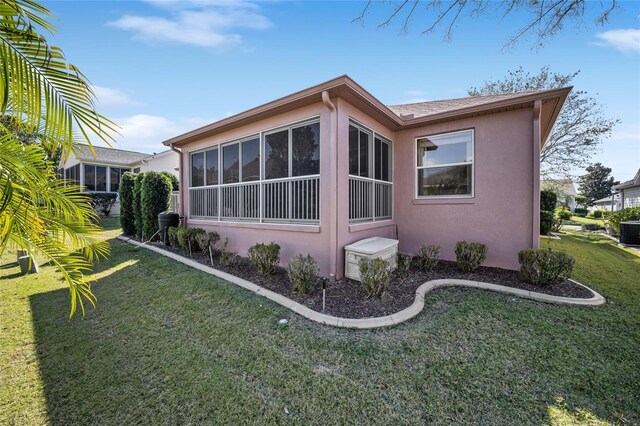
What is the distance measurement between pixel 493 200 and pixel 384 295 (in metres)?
3.62

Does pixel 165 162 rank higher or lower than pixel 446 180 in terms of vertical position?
higher

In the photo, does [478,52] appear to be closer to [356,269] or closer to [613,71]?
[613,71]

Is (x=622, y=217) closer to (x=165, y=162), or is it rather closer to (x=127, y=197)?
(x=127, y=197)

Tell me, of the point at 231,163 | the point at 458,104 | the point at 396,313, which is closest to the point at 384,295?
the point at 396,313

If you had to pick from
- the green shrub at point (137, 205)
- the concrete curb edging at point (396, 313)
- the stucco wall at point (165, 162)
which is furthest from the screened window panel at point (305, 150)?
the stucco wall at point (165, 162)

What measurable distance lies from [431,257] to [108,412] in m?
5.50

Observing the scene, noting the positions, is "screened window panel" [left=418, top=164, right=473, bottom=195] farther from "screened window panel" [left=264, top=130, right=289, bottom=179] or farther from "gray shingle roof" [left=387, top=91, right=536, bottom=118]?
"screened window panel" [left=264, top=130, right=289, bottom=179]

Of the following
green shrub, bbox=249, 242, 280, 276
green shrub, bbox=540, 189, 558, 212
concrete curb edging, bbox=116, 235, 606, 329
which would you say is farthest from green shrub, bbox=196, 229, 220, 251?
green shrub, bbox=540, 189, 558, 212

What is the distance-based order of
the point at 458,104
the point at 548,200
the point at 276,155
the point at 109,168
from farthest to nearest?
1. the point at 109,168
2. the point at 548,200
3. the point at 458,104
4. the point at 276,155

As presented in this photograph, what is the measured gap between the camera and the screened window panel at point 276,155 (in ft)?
20.0

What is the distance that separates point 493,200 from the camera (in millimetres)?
5977

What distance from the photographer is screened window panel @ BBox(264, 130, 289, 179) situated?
6.10 m

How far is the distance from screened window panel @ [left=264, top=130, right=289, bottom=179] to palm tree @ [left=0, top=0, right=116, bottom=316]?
3930mm

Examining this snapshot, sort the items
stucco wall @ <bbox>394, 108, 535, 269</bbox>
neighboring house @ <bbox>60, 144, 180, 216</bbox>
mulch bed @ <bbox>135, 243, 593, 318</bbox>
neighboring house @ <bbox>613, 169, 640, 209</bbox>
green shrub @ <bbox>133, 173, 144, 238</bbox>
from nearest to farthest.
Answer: mulch bed @ <bbox>135, 243, 593, 318</bbox> → stucco wall @ <bbox>394, 108, 535, 269</bbox> → green shrub @ <bbox>133, 173, 144, 238</bbox> → neighboring house @ <bbox>613, 169, 640, 209</bbox> → neighboring house @ <bbox>60, 144, 180, 216</bbox>
